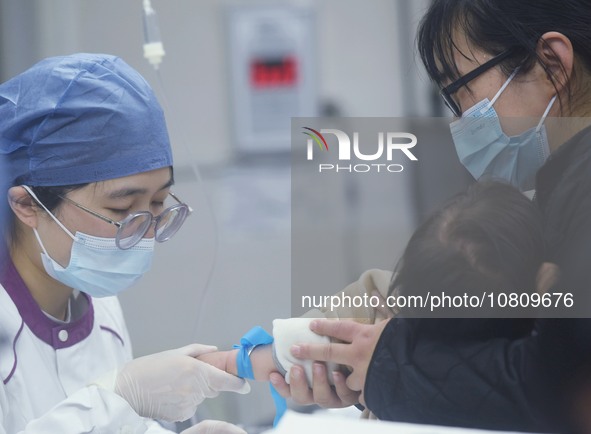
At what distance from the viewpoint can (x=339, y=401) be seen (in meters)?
1.00

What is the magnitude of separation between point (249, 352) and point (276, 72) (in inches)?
73.5

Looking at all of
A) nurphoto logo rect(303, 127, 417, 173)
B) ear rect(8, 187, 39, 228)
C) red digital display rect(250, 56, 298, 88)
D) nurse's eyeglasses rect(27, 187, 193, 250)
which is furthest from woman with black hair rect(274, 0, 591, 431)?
red digital display rect(250, 56, 298, 88)

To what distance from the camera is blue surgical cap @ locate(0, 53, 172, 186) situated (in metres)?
1.20

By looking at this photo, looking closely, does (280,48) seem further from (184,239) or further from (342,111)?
(184,239)

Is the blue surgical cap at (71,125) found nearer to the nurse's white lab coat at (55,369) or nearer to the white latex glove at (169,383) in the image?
the nurse's white lab coat at (55,369)

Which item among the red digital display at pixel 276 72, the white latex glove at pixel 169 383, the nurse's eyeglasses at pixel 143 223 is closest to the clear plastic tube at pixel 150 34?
the nurse's eyeglasses at pixel 143 223

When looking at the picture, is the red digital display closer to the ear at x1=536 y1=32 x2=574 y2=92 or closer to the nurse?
the nurse

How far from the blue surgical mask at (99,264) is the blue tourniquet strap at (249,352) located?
1.05 ft

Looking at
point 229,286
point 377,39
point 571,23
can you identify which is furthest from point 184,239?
point 377,39

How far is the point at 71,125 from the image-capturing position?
3.96 ft

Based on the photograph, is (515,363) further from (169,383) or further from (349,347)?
(169,383)

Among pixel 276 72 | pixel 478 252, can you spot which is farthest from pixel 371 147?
pixel 276 72

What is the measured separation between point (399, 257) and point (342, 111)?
77.8 inches

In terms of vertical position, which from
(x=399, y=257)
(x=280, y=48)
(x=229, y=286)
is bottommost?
(x=229, y=286)
